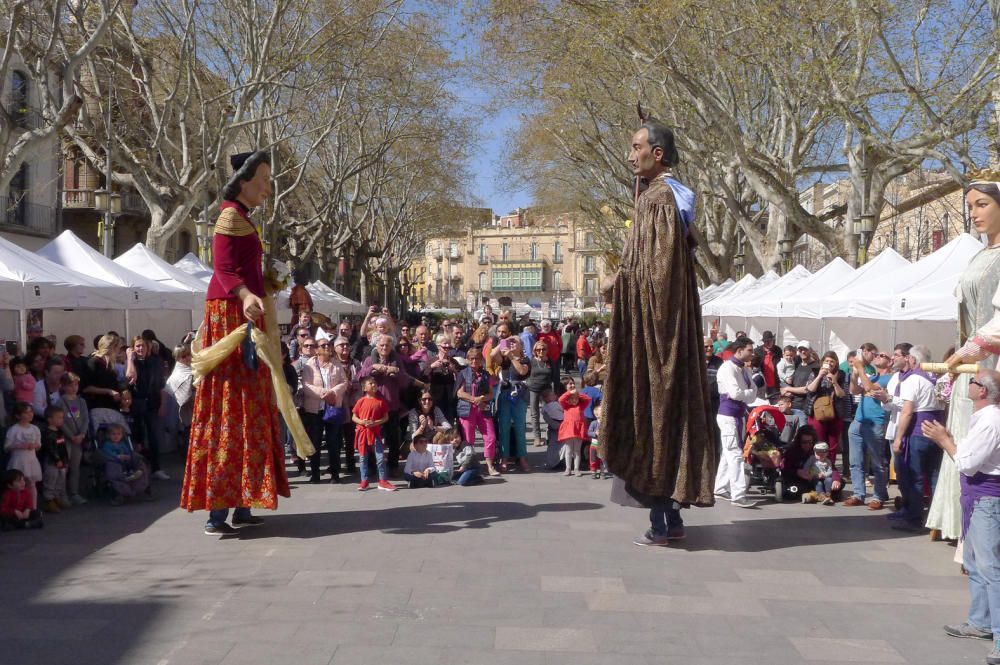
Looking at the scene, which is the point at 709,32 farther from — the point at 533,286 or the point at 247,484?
the point at 533,286

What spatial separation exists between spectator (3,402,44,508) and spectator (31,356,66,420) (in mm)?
616


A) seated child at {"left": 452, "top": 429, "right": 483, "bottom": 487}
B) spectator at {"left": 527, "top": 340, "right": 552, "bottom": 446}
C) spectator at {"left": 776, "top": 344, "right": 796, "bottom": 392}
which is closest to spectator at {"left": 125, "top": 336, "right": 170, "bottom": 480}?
seated child at {"left": 452, "top": 429, "right": 483, "bottom": 487}

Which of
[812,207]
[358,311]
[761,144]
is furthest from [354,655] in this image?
[812,207]

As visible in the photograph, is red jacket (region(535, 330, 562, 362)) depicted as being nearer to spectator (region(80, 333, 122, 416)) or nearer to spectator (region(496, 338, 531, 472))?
spectator (region(496, 338, 531, 472))

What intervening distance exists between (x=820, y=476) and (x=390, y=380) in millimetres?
4281

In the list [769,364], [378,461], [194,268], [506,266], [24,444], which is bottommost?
[378,461]

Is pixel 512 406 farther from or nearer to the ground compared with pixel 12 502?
farther from the ground

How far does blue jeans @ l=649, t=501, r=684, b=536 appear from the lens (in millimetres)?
6586

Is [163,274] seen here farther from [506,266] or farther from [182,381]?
[506,266]

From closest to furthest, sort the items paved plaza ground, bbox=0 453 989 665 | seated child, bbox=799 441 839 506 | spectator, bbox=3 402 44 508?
paved plaza ground, bbox=0 453 989 665 < spectator, bbox=3 402 44 508 < seated child, bbox=799 441 839 506

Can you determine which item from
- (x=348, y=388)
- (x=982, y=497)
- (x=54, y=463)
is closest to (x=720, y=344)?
(x=348, y=388)

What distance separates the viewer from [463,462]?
31.9 ft

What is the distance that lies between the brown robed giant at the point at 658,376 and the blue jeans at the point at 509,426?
4.16m

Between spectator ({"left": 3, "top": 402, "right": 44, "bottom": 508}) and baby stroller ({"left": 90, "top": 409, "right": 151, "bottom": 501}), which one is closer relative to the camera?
spectator ({"left": 3, "top": 402, "right": 44, "bottom": 508})
